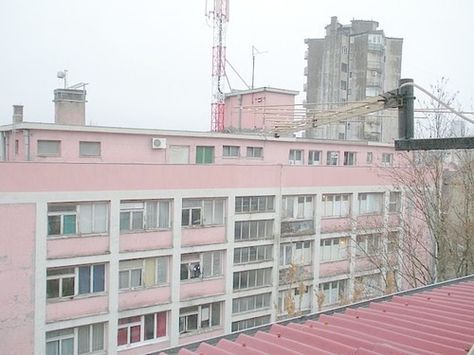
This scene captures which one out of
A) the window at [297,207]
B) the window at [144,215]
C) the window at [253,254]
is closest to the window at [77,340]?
the window at [144,215]

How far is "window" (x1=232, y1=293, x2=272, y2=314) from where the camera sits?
16.0 meters

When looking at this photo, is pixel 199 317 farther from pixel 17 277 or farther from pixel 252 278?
pixel 17 277

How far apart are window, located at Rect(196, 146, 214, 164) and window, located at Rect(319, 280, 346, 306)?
18.7 ft

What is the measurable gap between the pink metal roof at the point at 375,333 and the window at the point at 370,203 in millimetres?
13926

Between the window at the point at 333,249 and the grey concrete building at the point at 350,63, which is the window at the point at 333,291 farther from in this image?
the grey concrete building at the point at 350,63

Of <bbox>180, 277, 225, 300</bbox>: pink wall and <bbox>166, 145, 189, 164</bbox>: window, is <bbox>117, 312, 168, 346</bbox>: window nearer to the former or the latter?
<bbox>180, 277, 225, 300</bbox>: pink wall

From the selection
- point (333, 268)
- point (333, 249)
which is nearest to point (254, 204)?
point (333, 249)

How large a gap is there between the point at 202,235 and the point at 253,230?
1944 mm

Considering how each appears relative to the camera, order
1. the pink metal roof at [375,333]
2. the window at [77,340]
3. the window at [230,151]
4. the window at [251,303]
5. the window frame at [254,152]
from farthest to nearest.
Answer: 1. the window frame at [254,152]
2. the window at [230,151]
3. the window at [251,303]
4. the window at [77,340]
5. the pink metal roof at [375,333]

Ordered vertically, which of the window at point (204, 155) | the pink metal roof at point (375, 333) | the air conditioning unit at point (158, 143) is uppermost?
the air conditioning unit at point (158, 143)

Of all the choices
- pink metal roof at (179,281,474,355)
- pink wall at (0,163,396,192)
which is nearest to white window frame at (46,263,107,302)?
pink wall at (0,163,396,192)

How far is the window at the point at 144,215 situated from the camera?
44.1ft

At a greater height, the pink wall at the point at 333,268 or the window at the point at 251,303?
the pink wall at the point at 333,268

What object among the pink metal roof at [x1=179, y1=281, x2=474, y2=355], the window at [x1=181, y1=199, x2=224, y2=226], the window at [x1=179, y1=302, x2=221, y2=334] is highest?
the pink metal roof at [x1=179, y1=281, x2=474, y2=355]
